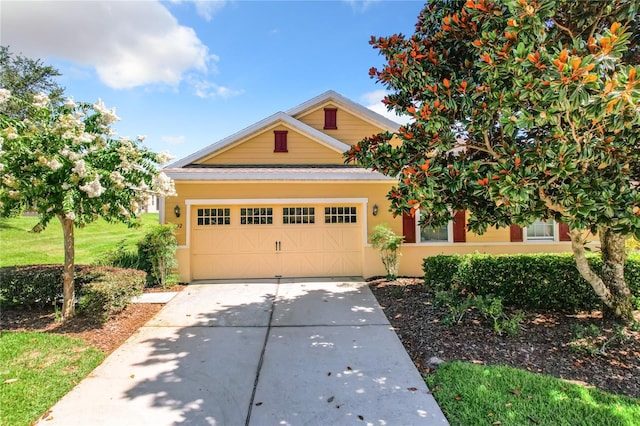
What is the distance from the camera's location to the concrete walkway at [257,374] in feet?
11.0

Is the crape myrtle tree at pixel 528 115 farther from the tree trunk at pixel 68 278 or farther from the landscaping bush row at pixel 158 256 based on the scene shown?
the tree trunk at pixel 68 278

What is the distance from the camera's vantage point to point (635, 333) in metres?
4.82

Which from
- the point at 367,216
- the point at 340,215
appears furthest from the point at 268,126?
the point at 367,216

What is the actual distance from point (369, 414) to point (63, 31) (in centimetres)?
1001

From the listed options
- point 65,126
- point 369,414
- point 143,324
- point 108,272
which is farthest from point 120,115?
point 369,414

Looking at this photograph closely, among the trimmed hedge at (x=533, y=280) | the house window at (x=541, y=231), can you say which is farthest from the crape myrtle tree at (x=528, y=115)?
the house window at (x=541, y=231)

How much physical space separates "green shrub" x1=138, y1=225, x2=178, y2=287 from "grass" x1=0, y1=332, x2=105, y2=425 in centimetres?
307

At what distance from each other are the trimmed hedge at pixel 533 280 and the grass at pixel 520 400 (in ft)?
8.63

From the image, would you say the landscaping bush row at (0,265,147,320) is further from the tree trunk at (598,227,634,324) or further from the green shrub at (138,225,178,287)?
the tree trunk at (598,227,634,324)

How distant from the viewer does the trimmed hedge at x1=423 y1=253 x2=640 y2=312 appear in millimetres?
5836

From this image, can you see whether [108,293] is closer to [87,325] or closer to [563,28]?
[87,325]

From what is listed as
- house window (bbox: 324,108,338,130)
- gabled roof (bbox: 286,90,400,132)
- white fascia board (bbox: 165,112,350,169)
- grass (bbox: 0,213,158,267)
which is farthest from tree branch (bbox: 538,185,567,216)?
grass (bbox: 0,213,158,267)

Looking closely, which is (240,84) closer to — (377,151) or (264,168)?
(264,168)

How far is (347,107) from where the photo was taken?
11.2 meters
